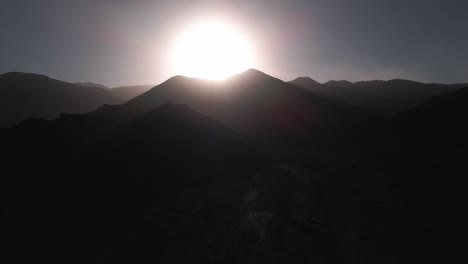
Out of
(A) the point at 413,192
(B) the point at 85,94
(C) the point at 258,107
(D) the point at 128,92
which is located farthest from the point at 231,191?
(D) the point at 128,92

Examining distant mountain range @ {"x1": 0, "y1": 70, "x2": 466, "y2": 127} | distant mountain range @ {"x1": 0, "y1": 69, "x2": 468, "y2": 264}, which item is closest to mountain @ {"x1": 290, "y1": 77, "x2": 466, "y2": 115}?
distant mountain range @ {"x1": 0, "y1": 70, "x2": 466, "y2": 127}

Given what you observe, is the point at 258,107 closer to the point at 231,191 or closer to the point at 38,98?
the point at 231,191

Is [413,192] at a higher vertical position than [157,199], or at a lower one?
higher

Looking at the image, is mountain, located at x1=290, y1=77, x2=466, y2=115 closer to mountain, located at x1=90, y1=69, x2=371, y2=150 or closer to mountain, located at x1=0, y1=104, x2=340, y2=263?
mountain, located at x1=90, y1=69, x2=371, y2=150

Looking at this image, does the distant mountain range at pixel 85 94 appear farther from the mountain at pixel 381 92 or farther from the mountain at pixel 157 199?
the mountain at pixel 157 199

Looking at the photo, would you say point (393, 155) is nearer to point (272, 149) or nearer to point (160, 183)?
point (272, 149)

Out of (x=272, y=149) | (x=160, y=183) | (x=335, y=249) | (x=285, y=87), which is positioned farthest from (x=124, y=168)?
(x=285, y=87)
